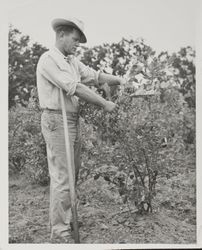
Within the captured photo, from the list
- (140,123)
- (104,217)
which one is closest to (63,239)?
(104,217)

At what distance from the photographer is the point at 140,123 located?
4.38 metres

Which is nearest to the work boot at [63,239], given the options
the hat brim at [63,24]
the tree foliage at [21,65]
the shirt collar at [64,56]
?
the tree foliage at [21,65]

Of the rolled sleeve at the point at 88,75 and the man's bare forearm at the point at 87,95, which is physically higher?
the rolled sleeve at the point at 88,75

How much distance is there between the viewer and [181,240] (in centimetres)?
445

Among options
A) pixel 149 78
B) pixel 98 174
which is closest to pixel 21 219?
pixel 98 174

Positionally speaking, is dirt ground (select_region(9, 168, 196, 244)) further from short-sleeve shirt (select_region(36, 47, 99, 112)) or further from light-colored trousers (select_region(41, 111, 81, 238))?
short-sleeve shirt (select_region(36, 47, 99, 112))

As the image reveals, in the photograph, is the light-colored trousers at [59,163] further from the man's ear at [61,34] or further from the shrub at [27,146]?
the man's ear at [61,34]

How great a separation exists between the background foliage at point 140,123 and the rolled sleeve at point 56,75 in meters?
0.22

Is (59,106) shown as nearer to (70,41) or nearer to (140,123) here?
(70,41)

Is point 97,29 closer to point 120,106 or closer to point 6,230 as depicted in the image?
point 120,106

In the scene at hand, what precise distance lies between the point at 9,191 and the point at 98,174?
0.91 m

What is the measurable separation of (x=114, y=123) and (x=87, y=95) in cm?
37

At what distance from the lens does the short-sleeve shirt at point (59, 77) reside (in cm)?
434

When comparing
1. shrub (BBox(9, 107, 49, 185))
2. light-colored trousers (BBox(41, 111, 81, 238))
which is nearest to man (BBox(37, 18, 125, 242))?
light-colored trousers (BBox(41, 111, 81, 238))
